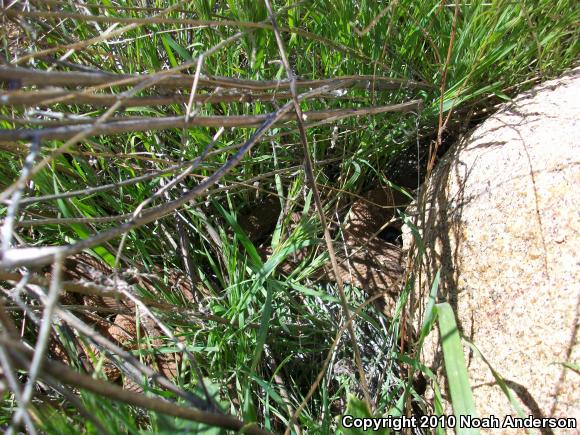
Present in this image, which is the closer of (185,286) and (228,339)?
(228,339)

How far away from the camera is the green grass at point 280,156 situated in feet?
4.56

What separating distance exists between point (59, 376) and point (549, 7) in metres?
1.59

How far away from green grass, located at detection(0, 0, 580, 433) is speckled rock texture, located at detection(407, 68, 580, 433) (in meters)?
0.18

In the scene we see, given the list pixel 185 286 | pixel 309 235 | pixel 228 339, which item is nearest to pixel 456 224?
pixel 309 235

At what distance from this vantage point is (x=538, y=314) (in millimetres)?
1106

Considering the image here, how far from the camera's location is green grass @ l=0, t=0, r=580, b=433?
1391mm

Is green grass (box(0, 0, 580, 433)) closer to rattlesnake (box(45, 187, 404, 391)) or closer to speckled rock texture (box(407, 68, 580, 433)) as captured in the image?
rattlesnake (box(45, 187, 404, 391))

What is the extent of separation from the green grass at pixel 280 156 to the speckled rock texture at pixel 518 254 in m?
0.18

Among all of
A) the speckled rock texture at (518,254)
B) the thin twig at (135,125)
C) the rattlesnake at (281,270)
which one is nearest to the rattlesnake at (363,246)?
the rattlesnake at (281,270)

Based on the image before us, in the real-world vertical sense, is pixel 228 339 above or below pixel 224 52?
below

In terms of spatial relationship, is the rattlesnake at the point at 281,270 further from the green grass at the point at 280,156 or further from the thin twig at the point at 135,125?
the thin twig at the point at 135,125

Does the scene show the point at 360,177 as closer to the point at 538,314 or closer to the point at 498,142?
the point at 498,142

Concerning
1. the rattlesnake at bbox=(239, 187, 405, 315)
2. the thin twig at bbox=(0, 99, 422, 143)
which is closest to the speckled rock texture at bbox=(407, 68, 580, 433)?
the rattlesnake at bbox=(239, 187, 405, 315)

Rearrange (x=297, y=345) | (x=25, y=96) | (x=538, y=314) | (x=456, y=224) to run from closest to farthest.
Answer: (x=25, y=96) → (x=538, y=314) → (x=456, y=224) → (x=297, y=345)
